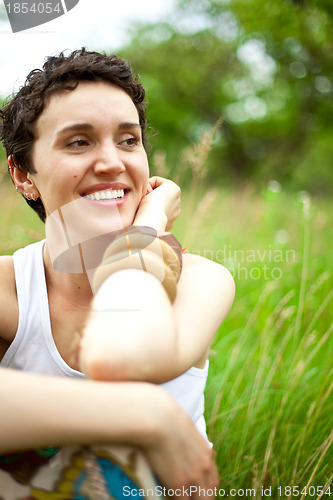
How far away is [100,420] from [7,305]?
76cm

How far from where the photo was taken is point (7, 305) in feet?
4.64

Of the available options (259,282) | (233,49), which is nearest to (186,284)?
(259,282)

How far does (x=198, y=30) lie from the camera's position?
17.7 meters

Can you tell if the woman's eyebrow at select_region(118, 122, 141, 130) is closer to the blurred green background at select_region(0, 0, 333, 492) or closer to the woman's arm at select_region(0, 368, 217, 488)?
the blurred green background at select_region(0, 0, 333, 492)

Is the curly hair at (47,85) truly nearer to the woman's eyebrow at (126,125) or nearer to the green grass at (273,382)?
the woman's eyebrow at (126,125)

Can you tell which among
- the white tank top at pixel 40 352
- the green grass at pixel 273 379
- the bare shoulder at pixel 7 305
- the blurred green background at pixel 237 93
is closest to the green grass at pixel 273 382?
the green grass at pixel 273 379

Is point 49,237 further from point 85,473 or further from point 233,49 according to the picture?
point 233,49

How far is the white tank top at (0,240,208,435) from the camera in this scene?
1329 mm

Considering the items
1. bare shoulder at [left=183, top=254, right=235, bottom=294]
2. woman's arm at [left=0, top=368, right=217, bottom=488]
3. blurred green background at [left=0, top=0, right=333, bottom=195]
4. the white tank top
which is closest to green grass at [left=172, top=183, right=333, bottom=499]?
the white tank top

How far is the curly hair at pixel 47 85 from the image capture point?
149 centimetres

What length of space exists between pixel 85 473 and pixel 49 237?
0.86 meters

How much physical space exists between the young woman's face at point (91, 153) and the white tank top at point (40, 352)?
30 cm

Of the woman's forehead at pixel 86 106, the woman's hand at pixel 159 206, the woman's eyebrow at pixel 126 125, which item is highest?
the woman's forehead at pixel 86 106

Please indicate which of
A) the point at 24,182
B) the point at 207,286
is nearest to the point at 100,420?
the point at 207,286
